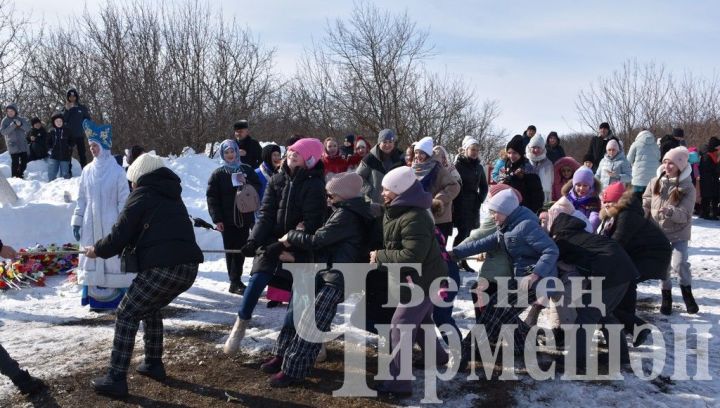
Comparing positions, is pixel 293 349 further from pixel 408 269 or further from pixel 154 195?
pixel 154 195

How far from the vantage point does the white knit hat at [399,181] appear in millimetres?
4371

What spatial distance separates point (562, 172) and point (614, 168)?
155 centimetres

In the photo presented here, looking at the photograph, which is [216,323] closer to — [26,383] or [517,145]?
[26,383]

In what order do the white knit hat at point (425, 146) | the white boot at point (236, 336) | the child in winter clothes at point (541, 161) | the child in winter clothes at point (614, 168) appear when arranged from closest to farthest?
the white boot at point (236, 336)
the white knit hat at point (425, 146)
the child in winter clothes at point (541, 161)
the child in winter clothes at point (614, 168)

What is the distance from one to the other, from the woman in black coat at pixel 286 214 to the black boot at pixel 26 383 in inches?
60.3

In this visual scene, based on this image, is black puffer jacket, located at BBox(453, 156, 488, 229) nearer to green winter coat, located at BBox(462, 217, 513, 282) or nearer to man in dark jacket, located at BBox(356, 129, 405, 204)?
man in dark jacket, located at BBox(356, 129, 405, 204)

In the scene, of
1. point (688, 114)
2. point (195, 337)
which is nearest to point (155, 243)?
point (195, 337)

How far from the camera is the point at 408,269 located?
4.36 m

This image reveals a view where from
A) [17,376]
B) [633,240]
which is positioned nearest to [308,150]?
[17,376]

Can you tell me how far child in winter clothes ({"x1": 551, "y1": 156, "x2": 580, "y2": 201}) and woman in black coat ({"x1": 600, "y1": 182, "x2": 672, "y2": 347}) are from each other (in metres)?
2.87

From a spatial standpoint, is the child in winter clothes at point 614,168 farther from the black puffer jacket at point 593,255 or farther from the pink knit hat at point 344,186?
the pink knit hat at point 344,186

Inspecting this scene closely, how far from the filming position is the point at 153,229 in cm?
435

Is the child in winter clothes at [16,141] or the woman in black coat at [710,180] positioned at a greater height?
the child in winter clothes at [16,141]

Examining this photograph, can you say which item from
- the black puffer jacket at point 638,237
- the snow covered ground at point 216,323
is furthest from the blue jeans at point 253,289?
the black puffer jacket at point 638,237
